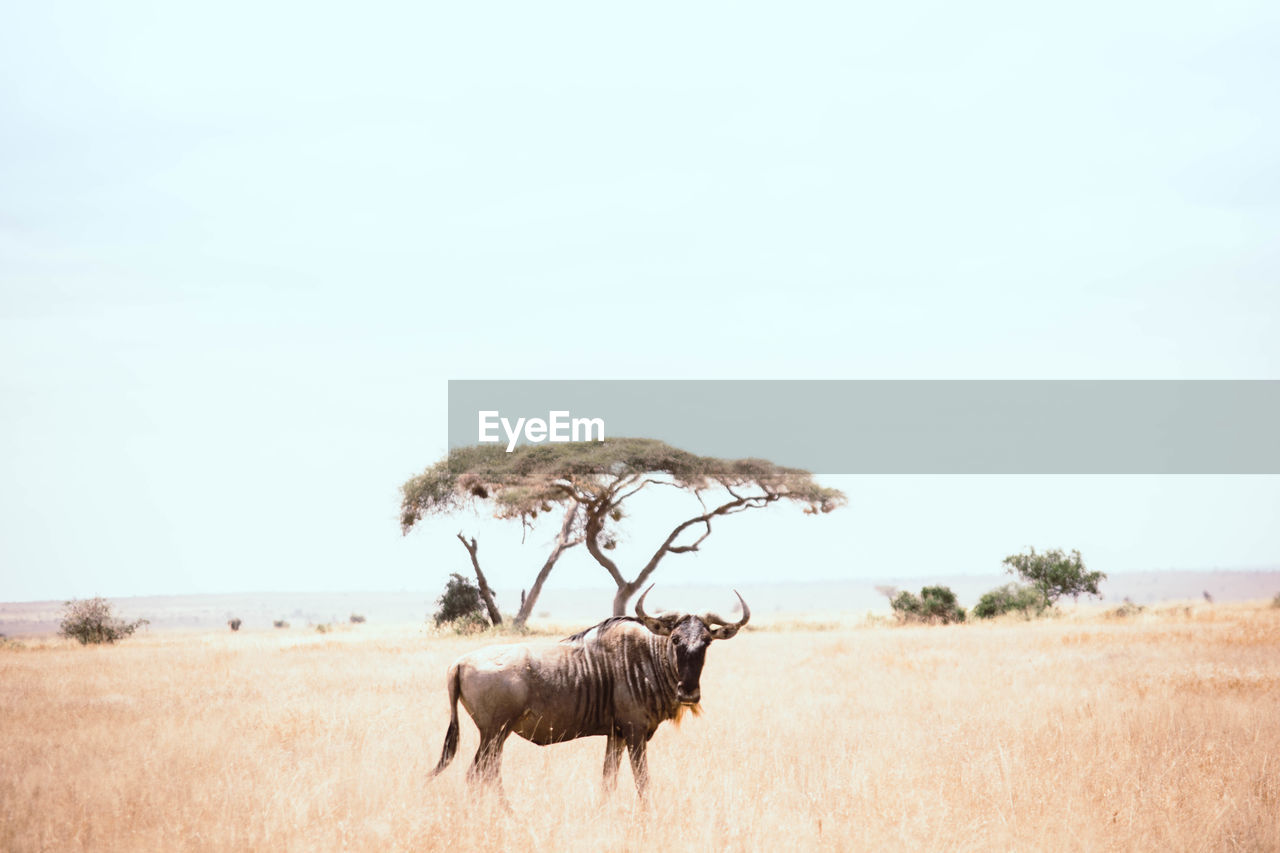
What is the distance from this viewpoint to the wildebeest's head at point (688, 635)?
26.2 feet

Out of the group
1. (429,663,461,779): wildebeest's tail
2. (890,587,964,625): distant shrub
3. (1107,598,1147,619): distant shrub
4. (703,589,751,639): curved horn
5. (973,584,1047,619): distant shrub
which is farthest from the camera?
(973,584,1047,619): distant shrub

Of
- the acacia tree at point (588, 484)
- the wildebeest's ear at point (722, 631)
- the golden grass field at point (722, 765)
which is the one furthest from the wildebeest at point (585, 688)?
the acacia tree at point (588, 484)

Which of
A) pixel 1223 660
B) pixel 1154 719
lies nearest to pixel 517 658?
pixel 1154 719

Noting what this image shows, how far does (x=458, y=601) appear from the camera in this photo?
117 ft

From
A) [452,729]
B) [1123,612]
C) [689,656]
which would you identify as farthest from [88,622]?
[1123,612]

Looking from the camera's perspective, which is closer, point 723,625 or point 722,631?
point 722,631

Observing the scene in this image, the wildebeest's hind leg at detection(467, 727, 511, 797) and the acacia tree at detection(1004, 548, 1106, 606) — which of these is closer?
the wildebeest's hind leg at detection(467, 727, 511, 797)

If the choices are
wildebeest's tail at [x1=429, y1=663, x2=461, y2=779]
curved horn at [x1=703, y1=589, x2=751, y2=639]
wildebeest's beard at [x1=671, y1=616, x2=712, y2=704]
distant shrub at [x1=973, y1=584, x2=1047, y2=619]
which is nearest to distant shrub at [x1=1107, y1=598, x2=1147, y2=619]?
distant shrub at [x1=973, y1=584, x2=1047, y2=619]

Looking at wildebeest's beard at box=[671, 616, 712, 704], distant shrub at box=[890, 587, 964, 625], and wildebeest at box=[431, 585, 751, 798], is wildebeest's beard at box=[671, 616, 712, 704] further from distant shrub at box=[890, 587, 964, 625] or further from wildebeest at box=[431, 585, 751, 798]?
distant shrub at box=[890, 587, 964, 625]

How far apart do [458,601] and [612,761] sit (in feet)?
91.6

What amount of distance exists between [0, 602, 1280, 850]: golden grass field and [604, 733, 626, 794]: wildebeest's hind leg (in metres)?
0.16

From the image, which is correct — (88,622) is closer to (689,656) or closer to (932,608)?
(932,608)

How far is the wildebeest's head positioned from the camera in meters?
7.99

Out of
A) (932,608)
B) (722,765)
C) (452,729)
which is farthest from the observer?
(932,608)
